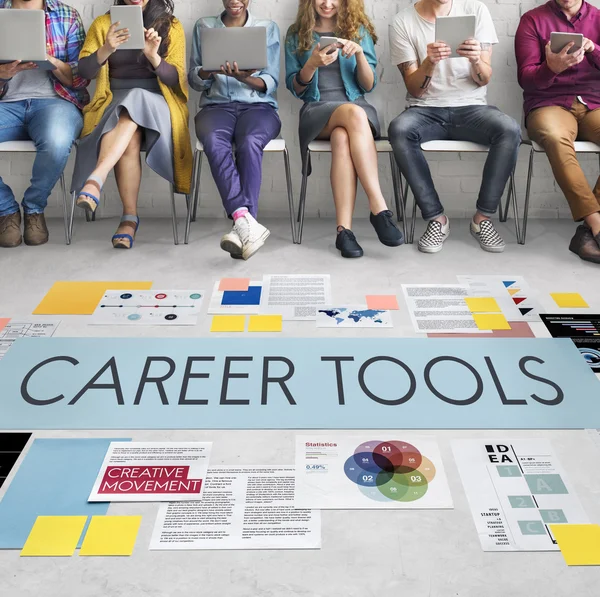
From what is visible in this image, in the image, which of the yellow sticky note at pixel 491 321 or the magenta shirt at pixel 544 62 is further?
the magenta shirt at pixel 544 62

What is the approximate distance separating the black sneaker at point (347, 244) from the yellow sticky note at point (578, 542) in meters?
1.77

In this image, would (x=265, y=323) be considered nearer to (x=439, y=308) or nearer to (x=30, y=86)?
(x=439, y=308)

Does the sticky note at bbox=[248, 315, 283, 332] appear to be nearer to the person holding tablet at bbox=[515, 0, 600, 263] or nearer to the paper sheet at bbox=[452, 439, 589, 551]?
the paper sheet at bbox=[452, 439, 589, 551]

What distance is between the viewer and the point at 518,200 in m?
3.85

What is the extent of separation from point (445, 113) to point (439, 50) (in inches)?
13.7

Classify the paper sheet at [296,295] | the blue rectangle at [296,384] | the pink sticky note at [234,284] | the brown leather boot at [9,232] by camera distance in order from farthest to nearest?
the brown leather boot at [9,232], the pink sticky note at [234,284], the paper sheet at [296,295], the blue rectangle at [296,384]

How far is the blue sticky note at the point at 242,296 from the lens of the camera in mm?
2723

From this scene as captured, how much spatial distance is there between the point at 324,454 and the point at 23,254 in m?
2.03

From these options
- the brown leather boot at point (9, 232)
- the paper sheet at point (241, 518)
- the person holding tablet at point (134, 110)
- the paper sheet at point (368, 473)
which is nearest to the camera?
Result: the paper sheet at point (241, 518)

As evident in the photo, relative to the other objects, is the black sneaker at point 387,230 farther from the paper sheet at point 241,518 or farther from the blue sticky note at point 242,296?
the paper sheet at point 241,518

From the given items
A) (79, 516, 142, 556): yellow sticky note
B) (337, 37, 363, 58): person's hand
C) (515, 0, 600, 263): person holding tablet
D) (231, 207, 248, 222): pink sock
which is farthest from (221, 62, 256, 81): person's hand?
(79, 516, 142, 556): yellow sticky note

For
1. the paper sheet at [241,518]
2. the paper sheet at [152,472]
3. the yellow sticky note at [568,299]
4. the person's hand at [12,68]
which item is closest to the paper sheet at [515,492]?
the paper sheet at [241,518]

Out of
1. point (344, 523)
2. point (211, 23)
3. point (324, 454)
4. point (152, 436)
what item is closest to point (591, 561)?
point (344, 523)

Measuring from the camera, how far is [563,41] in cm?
311
